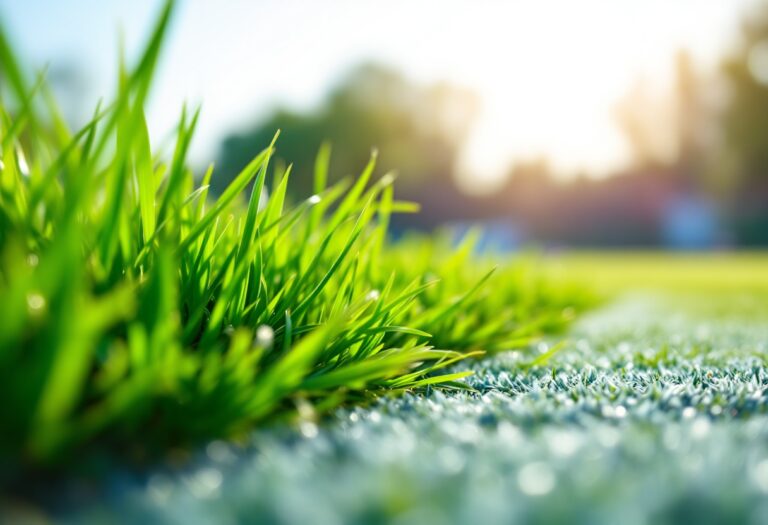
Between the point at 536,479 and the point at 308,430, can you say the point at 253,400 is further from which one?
the point at 536,479

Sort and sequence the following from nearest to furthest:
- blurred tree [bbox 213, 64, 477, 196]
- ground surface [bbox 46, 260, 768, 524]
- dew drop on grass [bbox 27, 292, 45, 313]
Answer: ground surface [bbox 46, 260, 768, 524], dew drop on grass [bbox 27, 292, 45, 313], blurred tree [bbox 213, 64, 477, 196]

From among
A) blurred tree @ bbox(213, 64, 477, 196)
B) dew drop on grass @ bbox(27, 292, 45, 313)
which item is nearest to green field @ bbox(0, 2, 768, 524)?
dew drop on grass @ bbox(27, 292, 45, 313)

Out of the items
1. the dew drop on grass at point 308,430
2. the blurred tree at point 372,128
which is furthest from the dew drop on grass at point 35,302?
the blurred tree at point 372,128

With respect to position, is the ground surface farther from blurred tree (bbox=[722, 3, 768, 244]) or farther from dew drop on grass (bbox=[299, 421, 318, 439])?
A: blurred tree (bbox=[722, 3, 768, 244])

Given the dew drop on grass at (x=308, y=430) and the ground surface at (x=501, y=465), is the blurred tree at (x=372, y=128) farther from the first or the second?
the dew drop on grass at (x=308, y=430)

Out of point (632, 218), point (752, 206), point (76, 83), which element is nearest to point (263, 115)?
point (76, 83)

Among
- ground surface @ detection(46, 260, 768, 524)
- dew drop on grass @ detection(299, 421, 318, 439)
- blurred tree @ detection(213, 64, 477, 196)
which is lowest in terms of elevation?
blurred tree @ detection(213, 64, 477, 196)
